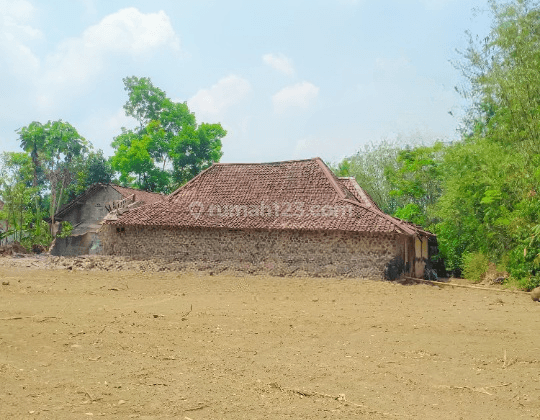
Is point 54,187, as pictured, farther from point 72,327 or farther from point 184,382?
point 184,382

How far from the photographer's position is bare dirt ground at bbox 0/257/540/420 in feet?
18.6

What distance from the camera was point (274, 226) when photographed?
64.6ft

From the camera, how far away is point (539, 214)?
54.3 ft

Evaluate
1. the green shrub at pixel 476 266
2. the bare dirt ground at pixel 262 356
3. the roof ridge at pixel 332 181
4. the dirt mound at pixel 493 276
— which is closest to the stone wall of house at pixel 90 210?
the roof ridge at pixel 332 181

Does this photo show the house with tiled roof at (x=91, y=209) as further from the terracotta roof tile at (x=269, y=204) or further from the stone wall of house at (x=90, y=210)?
the terracotta roof tile at (x=269, y=204)

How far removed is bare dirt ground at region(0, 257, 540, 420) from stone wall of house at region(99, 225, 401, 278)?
13.0 feet

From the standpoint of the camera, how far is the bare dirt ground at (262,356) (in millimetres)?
5680

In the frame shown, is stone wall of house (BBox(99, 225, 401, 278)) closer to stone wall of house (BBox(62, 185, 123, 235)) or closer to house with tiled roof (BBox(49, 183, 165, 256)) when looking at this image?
house with tiled roof (BBox(49, 183, 165, 256))

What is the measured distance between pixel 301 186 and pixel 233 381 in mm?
15343

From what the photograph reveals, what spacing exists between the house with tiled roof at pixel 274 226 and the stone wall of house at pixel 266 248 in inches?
1.4

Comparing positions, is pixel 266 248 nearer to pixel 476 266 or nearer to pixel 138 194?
pixel 476 266

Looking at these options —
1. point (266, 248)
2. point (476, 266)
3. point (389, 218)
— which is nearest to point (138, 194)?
point (266, 248)

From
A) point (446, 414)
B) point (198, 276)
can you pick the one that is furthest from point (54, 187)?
point (446, 414)

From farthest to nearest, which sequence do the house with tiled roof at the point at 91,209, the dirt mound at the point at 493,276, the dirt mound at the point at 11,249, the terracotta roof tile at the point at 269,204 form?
1. the house with tiled roof at the point at 91,209
2. the dirt mound at the point at 11,249
3. the terracotta roof tile at the point at 269,204
4. the dirt mound at the point at 493,276
